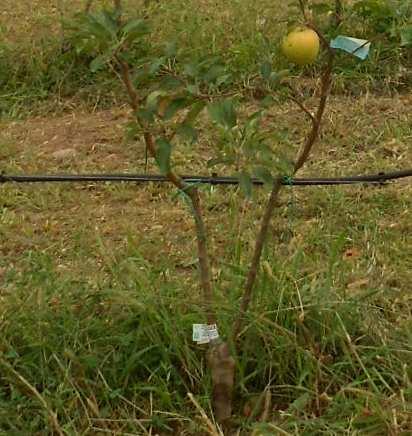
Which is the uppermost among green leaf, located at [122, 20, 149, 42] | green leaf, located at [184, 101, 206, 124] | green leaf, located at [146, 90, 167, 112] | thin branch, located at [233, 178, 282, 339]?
green leaf, located at [122, 20, 149, 42]

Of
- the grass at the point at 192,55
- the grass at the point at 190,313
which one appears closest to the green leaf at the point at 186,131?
the grass at the point at 190,313

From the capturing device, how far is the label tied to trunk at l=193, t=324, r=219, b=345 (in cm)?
244

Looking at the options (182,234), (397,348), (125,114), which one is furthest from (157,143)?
(125,114)

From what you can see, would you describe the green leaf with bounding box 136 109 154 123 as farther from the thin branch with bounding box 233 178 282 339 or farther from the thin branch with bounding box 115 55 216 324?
the thin branch with bounding box 233 178 282 339

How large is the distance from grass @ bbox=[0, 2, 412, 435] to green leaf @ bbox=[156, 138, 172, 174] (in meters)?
0.27

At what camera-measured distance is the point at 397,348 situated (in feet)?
8.54

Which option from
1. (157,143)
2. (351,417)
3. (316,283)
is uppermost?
(157,143)

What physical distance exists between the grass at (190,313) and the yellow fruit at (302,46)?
0.23 meters

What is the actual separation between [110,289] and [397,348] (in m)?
0.82

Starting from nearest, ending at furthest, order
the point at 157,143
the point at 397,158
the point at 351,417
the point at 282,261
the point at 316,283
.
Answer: the point at 157,143 < the point at 351,417 < the point at 316,283 < the point at 282,261 < the point at 397,158

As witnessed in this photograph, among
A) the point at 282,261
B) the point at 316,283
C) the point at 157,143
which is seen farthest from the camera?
the point at 282,261

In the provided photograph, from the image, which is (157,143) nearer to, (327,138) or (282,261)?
(282,261)

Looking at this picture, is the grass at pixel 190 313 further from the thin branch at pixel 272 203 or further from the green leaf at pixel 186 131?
the green leaf at pixel 186 131

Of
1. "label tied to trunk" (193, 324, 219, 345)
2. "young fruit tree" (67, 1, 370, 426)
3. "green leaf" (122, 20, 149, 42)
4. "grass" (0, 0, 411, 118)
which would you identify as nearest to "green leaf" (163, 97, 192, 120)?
"young fruit tree" (67, 1, 370, 426)
